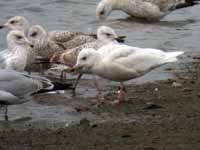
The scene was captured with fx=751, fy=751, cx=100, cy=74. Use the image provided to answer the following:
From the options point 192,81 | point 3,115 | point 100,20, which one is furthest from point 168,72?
point 100,20

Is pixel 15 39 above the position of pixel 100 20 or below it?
above

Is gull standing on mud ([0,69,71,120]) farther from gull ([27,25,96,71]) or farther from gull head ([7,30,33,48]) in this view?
gull ([27,25,96,71])

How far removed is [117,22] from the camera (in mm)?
18750

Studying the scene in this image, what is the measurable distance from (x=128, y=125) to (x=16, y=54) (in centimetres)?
352

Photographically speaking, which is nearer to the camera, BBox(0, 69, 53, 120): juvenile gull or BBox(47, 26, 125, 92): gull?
BBox(0, 69, 53, 120): juvenile gull

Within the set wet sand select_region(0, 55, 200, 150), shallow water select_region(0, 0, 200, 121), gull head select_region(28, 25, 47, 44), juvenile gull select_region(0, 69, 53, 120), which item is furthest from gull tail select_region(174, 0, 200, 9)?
juvenile gull select_region(0, 69, 53, 120)

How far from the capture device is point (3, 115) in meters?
9.69

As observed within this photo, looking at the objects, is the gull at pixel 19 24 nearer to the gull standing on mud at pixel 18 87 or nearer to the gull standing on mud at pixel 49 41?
the gull standing on mud at pixel 49 41

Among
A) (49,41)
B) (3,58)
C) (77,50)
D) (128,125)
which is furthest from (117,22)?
(128,125)

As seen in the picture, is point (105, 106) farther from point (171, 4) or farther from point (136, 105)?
point (171, 4)

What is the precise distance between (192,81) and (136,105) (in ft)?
5.51

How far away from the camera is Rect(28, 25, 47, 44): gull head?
1322 cm

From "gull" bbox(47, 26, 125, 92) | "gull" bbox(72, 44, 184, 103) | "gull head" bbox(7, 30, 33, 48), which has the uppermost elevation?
"gull" bbox(72, 44, 184, 103)

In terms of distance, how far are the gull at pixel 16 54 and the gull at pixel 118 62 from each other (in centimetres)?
147
